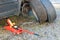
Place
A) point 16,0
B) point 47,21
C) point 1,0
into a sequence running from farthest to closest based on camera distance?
point 47,21 → point 16,0 → point 1,0

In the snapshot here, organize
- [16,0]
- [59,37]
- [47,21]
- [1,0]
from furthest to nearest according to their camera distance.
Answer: [47,21]
[16,0]
[1,0]
[59,37]

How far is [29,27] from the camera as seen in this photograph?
2.46 m

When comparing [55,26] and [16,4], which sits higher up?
[16,4]

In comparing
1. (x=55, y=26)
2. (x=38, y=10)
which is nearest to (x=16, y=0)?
(x=38, y=10)

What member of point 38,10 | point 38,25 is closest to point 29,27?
point 38,25

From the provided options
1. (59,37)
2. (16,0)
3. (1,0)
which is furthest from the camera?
(16,0)

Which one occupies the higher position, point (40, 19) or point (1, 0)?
point (1, 0)

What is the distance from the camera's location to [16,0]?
2516mm

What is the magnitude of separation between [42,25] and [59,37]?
0.46 meters

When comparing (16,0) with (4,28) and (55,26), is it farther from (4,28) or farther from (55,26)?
(55,26)

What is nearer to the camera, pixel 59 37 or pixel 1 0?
pixel 59 37

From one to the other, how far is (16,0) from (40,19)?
1.65ft

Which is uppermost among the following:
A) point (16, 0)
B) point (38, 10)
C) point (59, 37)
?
point (16, 0)

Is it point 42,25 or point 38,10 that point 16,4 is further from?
point 42,25
